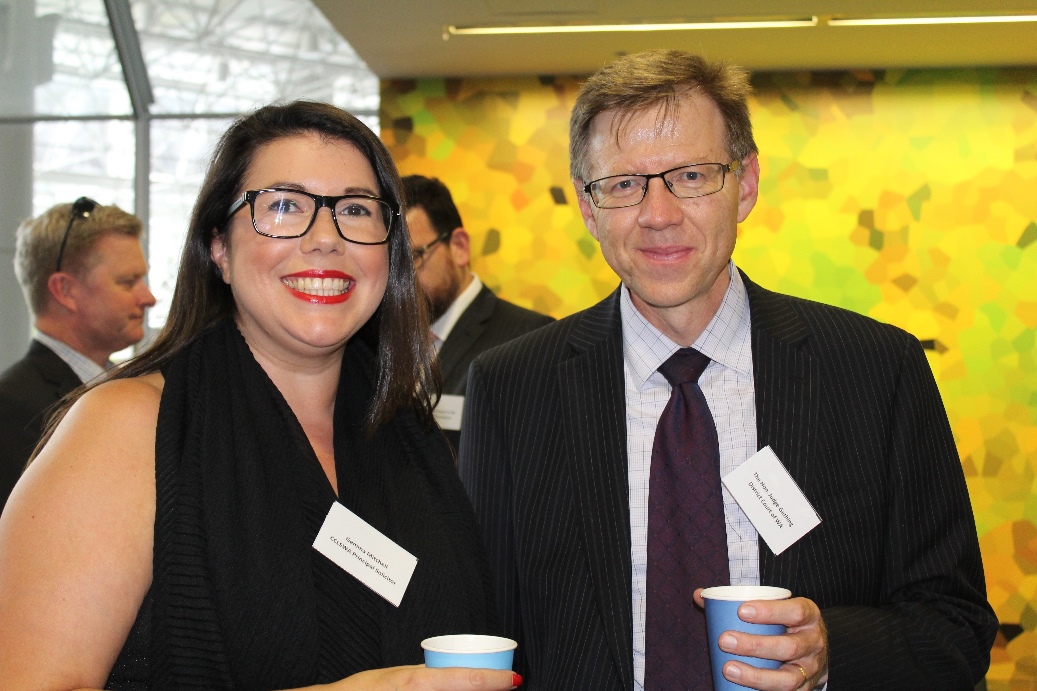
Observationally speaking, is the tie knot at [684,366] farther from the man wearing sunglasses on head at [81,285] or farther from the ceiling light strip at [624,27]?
the ceiling light strip at [624,27]

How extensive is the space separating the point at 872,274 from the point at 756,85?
4.54 feet

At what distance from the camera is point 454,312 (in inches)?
174

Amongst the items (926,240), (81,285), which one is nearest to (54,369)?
(81,285)

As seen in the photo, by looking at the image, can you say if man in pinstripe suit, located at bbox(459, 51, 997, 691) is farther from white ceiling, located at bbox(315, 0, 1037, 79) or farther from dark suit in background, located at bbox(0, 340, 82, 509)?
white ceiling, located at bbox(315, 0, 1037, 79)

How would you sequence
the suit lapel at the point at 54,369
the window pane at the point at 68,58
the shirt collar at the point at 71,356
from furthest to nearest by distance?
1. the window pane at the point at 68,58
2. the shirt collar at the point at 71,356
3. the suit lapel at the point at 54,369

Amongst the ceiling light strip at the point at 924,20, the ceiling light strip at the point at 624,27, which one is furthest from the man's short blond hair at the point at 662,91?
the ceiling light strip at the point at 924,20

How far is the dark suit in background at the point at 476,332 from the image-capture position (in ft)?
13.9

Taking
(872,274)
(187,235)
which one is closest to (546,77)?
(872,274)

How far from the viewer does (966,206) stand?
20.1 feet

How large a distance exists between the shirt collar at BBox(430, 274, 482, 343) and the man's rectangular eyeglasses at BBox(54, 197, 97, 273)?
1527 millimetres

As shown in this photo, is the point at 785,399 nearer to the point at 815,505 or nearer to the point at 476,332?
the point at 815,505

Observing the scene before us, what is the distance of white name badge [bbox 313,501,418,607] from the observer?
5.90ft

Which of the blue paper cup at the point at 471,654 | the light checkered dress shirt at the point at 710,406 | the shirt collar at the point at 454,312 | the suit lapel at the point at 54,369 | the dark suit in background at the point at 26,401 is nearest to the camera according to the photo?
the blue paper cup at the point at 471,654

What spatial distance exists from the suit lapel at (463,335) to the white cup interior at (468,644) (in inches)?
108
